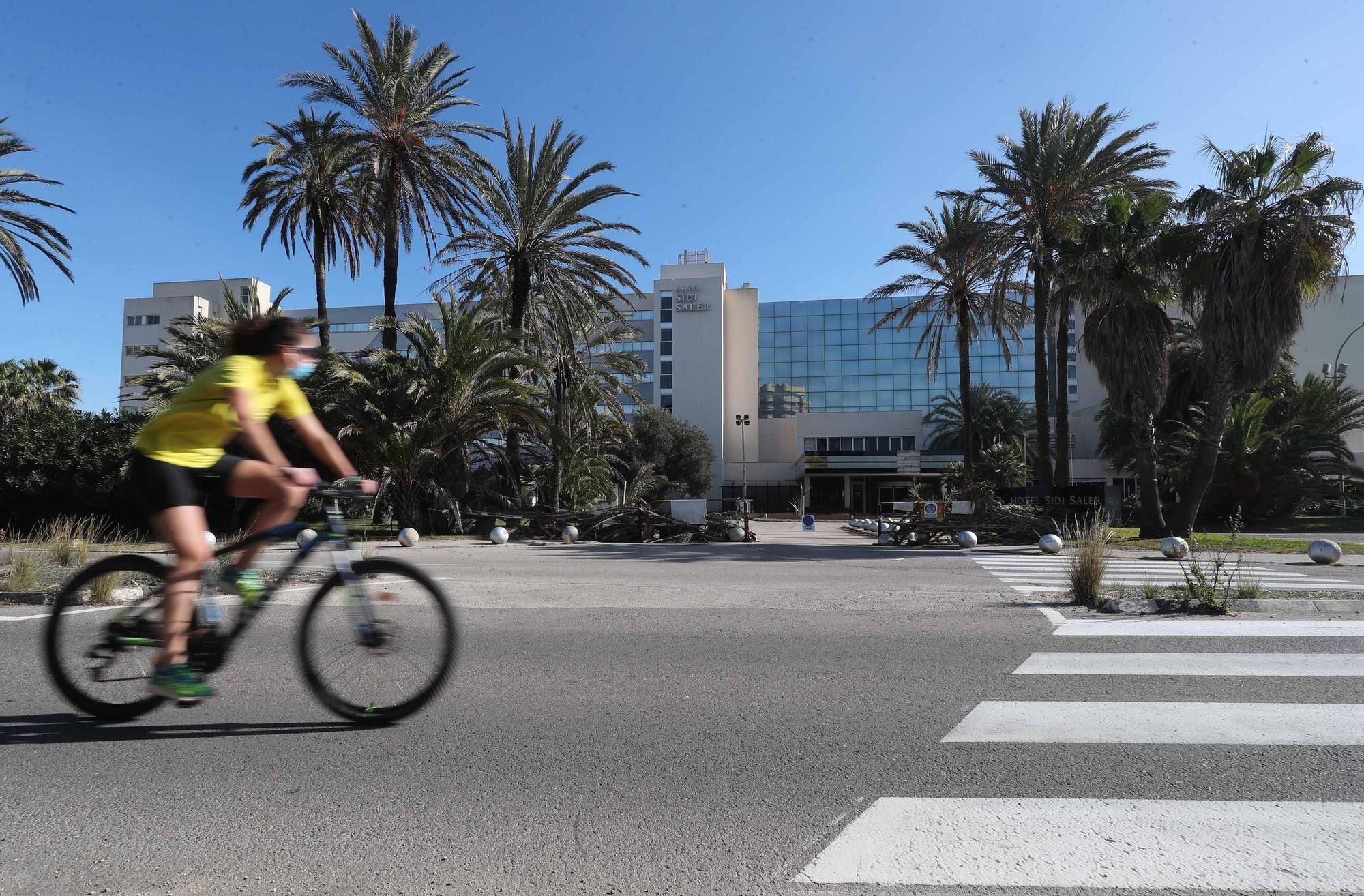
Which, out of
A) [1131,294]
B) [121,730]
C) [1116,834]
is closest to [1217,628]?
[1116,834]

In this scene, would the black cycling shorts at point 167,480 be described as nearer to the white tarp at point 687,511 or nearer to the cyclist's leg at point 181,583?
the cyclist's leg at point 181,583

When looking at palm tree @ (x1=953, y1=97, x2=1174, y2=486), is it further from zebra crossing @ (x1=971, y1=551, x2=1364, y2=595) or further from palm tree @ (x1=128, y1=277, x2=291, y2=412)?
palm tree @ (x1=128, y1=277, x2=291, y2=412)

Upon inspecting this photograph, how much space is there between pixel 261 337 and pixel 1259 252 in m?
21.8

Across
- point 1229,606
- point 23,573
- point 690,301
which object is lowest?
point 1229,606

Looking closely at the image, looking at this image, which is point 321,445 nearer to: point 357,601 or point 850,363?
point 357,601

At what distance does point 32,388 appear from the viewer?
1586 inches

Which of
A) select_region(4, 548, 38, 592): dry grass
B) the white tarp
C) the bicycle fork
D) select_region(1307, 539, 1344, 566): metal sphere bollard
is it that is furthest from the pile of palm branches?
the bicycle fork

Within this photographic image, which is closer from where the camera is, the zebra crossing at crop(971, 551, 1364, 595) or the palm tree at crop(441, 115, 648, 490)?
the zebra crossing at crop(971, 551, 1364, 595)

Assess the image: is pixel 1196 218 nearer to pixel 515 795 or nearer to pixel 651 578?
pixel 651 578

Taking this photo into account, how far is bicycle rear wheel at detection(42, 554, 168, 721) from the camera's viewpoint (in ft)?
12.1

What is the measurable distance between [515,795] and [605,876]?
0.73m

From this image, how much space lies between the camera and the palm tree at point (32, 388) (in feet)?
128

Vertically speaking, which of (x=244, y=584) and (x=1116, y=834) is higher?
(x=244, y=584)

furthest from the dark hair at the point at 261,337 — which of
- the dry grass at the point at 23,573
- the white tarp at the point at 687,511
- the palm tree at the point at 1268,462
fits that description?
the palm tree at the point at 1268,462
